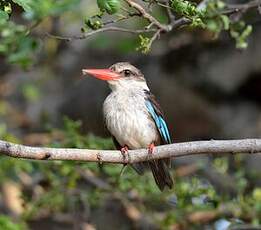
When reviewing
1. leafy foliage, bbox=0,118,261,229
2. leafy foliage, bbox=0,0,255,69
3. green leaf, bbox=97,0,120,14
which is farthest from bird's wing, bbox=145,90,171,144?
green leaf, bbox=97,0,120,14

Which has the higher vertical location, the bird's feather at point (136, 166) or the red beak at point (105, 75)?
the red beak at point (105, 75)

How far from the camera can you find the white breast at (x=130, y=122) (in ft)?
14.9

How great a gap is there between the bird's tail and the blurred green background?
115 mm

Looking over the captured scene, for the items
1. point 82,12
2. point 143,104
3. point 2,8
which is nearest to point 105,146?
point 143,104

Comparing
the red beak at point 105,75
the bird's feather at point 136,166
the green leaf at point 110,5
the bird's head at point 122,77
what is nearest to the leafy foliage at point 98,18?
the green leaf at point 110,5

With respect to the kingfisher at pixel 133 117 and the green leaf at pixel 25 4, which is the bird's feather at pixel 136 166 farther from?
the green leaf at pixel 25 4

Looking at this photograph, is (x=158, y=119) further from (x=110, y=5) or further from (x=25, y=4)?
(x=25, y=4)

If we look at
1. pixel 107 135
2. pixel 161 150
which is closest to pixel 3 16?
pixel 161 150

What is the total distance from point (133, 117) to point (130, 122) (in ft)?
0.12

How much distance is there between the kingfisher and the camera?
14.9 ft

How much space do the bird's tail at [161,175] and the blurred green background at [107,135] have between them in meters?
0.12

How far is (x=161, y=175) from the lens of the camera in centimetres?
471

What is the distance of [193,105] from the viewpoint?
6.30 m

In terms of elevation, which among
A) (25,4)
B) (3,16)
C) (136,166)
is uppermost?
(136,166)
